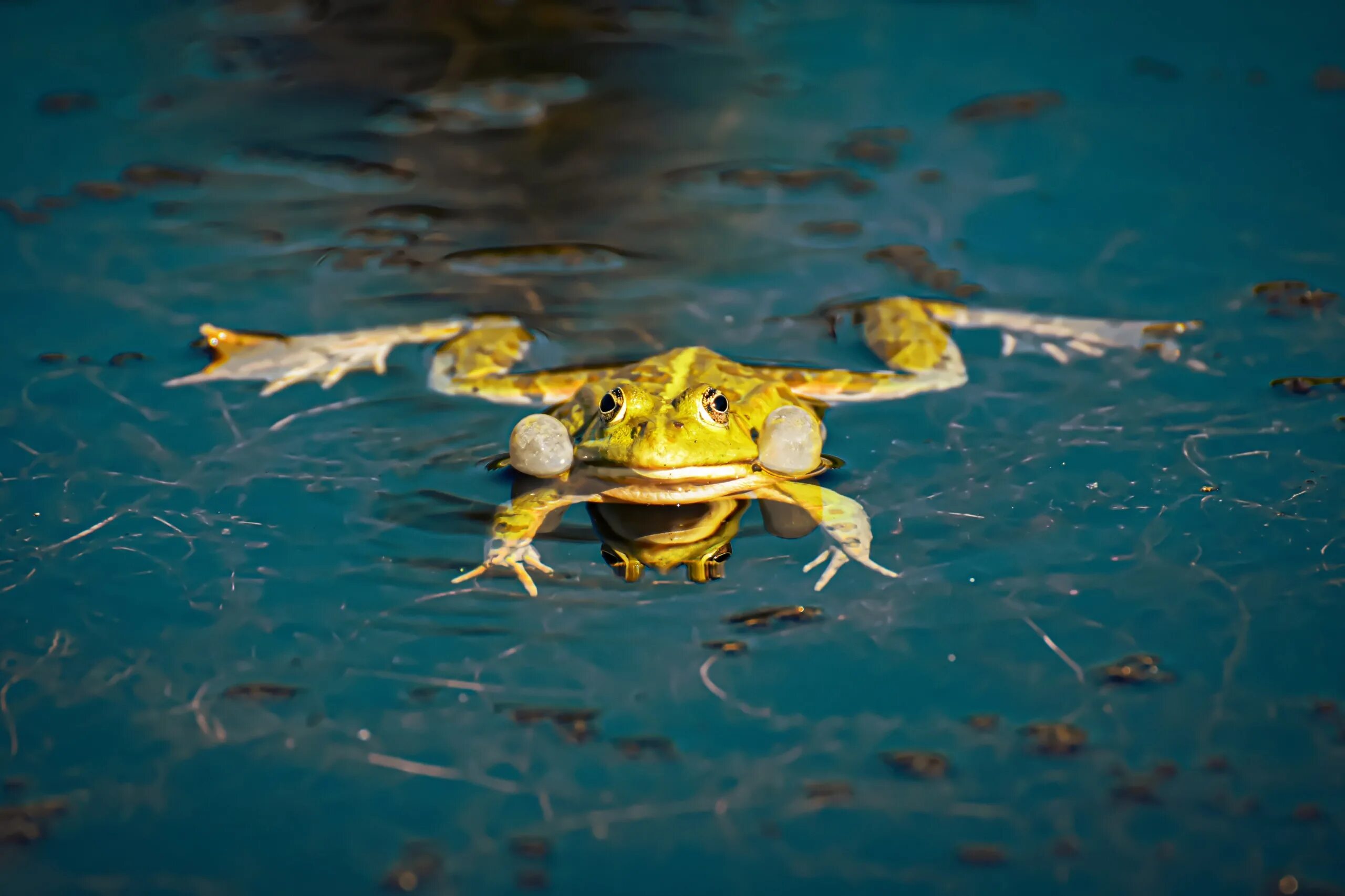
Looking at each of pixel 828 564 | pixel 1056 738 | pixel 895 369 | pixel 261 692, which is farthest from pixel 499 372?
pixel 1056 738

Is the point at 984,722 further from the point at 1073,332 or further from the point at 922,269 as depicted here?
the point at 922,269

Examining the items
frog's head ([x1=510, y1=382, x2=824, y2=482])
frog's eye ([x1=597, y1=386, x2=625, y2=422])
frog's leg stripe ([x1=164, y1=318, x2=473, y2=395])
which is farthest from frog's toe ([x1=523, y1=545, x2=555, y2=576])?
frog's leg stripe ([x1=164, y1=318, x2=473, y2=395])

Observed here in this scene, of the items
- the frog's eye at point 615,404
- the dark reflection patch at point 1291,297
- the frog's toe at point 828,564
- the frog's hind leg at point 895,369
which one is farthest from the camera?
the dark reflection patch at point 1291,297

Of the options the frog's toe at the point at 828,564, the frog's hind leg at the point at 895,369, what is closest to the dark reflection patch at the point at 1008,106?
the frog's hind leg at the point at 895,369

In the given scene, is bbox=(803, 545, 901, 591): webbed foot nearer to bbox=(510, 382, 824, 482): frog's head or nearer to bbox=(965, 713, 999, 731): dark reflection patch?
bbox=(510, 382, 824, 482): frog's head

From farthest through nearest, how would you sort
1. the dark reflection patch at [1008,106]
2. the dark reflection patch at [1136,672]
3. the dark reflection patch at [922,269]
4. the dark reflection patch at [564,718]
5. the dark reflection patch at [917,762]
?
the dark reflection patch at [1008,106]
the dark reflection patch at [922,269]
the dark reflection patch at [1136,672]
the dark reflection patch at [564,718]
the dark reflection patch at [917,762]

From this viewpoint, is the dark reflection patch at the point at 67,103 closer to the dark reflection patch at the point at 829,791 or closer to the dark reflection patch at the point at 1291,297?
the dark reflection patch at the point at 829,791

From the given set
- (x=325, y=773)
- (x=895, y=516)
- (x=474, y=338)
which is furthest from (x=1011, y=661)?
(x=474, y=338)

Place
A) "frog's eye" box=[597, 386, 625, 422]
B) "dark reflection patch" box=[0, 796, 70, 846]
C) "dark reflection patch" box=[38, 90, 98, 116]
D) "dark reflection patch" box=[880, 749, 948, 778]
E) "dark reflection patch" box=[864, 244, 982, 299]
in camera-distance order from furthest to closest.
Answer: "dark reflection patch" box=[38, 90, 98, 116] → "dark reflection patch" box=[864, 244, 982, 299] → "frog's eye" box=[597, 386, 625, 422] → "dark reflection patch" box=[880, 749, 948, 778] → "dark reflection patch" box=[0, 796, 70, 846]
